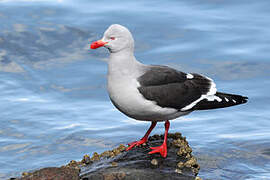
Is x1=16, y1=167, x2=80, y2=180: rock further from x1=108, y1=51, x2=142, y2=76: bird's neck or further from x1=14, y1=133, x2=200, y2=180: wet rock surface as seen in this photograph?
x1=108, y1=51, x2=142, y2=76: bird's neck

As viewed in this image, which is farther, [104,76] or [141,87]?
[104,76]

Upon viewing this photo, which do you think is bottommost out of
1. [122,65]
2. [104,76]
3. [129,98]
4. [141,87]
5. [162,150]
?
[162,150]

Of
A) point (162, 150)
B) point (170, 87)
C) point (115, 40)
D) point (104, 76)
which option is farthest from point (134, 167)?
point (104, 76)

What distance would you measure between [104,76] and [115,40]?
7.97 m

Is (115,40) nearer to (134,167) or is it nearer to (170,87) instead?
(170,87)

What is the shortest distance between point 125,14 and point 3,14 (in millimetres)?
4385

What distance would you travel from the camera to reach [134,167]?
750 cm

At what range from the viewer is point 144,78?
776 cm

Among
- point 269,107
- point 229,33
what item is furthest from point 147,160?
point 229,33

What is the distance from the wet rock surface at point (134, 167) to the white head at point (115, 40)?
1.60 metres

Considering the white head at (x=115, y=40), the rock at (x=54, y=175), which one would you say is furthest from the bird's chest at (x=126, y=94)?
the rock at (x=54, y=175)

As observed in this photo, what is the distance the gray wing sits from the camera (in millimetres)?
7769

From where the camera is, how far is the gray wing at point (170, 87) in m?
7.77

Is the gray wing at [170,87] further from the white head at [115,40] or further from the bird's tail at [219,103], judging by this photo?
the white head at [115,40]
